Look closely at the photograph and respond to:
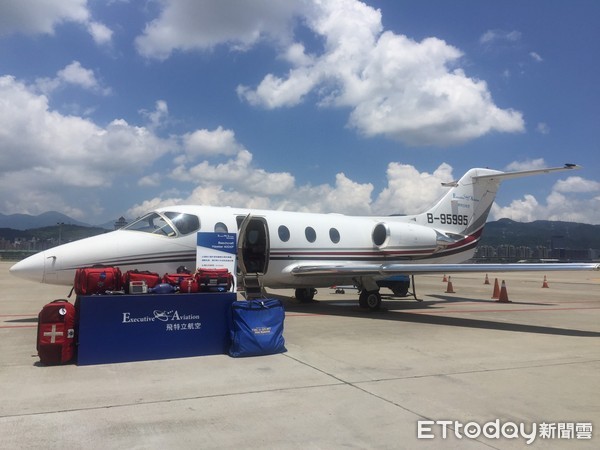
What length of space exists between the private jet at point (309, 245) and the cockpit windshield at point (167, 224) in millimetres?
24

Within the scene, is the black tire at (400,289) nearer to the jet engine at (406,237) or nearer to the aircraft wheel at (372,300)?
the jet engine at (406,237)

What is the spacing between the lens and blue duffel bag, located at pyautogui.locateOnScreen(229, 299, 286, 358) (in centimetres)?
757

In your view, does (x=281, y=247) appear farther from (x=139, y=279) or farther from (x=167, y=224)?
(x=139, y=279)

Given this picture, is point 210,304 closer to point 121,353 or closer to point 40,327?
point 121,353

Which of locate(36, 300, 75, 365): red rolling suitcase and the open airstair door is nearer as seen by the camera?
locate(36, 300, 75, 365): red rolling suitcase

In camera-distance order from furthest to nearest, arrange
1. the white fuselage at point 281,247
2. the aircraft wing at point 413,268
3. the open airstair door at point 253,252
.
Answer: the open airstair door at point 253,252
the aircraft wing at point 413,268
the white fuselage at point 281,247

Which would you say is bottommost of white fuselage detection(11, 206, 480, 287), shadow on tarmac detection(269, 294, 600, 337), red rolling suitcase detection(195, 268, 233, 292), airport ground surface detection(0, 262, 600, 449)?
shadow on tarmac detection(269, 294, 600, 337)

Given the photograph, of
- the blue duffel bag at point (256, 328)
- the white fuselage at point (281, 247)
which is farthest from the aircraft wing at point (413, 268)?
the blue duffel bag at point (256, 328)

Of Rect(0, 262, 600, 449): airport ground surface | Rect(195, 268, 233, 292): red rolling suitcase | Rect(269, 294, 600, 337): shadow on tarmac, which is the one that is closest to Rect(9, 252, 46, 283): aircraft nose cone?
Rect(0, 262, 600, 449): airport ground surface

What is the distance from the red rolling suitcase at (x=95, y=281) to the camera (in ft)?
24.7

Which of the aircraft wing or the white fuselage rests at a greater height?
the white fuselage

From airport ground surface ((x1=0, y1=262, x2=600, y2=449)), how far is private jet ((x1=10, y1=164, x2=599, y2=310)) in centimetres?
204

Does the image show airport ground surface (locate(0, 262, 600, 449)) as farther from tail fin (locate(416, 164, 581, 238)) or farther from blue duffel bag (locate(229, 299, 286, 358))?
tail fin (locate(416, 164, 581, 238))

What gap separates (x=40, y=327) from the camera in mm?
6828
